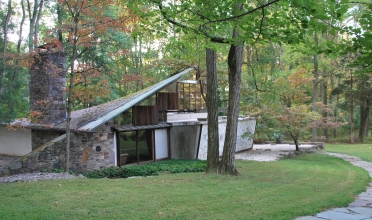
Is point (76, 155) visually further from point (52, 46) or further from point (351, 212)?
point (351, 212)

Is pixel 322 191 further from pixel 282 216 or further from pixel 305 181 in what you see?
pixel 282 216

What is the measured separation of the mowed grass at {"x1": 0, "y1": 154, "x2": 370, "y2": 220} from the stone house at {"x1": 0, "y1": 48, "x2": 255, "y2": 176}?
12.7ft

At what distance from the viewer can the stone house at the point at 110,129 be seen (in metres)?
10.8

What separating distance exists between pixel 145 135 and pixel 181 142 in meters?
1.86

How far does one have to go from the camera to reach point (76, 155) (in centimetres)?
1100

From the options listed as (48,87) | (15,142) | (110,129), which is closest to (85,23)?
(48,87)

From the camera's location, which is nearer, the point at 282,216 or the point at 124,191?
the point at 282,216

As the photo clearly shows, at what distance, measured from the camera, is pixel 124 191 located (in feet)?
20.5

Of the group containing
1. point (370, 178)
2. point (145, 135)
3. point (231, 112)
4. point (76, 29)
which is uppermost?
point (76, 29)

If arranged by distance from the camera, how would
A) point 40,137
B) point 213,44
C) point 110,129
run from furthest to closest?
point 40,137 → point 110,129 → point 213,44

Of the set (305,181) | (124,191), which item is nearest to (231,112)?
(305,181)

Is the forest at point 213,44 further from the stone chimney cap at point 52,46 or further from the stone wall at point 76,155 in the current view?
the stone wall at point 76,155

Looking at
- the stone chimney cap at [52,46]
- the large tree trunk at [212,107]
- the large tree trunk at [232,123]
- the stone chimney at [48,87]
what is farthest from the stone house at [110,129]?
the large tree trunk at [232,123]

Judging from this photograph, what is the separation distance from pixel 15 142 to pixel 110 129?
7.40 m
